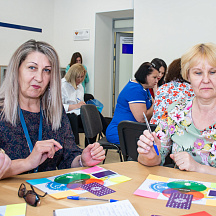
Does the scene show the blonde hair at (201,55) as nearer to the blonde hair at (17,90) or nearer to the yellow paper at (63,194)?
the blonde hair at (17,90)

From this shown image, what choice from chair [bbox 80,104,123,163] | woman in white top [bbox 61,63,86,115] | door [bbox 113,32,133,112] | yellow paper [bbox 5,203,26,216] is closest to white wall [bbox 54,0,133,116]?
door [bbox 113,32,133,112]

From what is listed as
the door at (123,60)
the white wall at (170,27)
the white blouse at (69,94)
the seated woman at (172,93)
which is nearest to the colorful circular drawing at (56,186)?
the seated woman at (172,93)

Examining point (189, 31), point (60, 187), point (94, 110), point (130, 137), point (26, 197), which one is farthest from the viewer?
point (189, 31)

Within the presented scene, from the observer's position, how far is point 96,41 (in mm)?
8422

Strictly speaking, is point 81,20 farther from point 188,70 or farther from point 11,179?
point 11,179

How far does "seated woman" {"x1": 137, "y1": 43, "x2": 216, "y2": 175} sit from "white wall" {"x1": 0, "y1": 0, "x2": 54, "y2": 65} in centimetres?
670

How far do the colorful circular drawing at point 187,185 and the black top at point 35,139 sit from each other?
2.47 feet

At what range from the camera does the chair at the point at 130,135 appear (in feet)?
9.04

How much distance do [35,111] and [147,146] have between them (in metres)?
0.75

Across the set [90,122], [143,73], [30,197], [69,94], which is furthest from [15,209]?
[69,94]

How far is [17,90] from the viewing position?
1.88 meters

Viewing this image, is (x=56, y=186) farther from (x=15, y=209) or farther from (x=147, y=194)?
(x=147, y=194)

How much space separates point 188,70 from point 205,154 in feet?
1.74

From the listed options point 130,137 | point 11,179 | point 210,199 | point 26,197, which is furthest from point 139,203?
point 130,137
